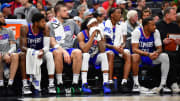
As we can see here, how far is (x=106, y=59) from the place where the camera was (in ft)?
24.7

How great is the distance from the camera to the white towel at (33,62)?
7.19 m

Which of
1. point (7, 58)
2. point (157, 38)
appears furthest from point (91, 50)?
point (7, 58)

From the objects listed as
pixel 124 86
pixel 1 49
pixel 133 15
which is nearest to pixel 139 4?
pixel 133 15

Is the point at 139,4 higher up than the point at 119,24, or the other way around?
the point at 139,4

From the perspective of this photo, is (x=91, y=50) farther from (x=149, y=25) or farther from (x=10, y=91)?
(x=10, y=91)

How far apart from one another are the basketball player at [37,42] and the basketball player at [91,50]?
589 millimetres

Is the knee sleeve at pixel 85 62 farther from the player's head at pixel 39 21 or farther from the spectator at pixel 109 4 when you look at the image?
the spectator at pixel 109 4

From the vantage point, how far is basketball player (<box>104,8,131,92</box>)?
7.65m

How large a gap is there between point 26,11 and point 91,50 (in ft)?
8.36

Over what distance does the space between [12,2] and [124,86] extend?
16.2 ft

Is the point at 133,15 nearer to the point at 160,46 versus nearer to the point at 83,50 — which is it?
the point at 160,46

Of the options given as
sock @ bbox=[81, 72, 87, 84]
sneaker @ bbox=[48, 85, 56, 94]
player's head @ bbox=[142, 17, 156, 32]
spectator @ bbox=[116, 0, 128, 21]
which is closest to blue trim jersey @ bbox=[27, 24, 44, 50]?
sneaker @ bbox=[48, 85, 56, 94]

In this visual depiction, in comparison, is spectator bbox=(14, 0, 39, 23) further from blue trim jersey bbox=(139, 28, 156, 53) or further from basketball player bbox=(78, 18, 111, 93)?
blue trim jersey bbox=(139, 28, 156, 53)

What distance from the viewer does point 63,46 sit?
7926mm
